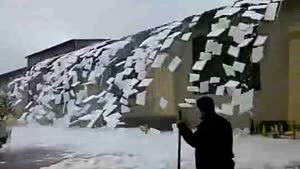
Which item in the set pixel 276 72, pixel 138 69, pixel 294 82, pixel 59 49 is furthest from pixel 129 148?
pixel 294 82

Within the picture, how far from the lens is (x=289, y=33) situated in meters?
5.88

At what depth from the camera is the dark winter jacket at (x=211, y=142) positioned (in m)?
2.97

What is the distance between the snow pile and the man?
2744 millimetres

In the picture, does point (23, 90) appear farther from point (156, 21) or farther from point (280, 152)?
point (280, 152)

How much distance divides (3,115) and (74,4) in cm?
122

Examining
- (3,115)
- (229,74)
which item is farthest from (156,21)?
(3,115)

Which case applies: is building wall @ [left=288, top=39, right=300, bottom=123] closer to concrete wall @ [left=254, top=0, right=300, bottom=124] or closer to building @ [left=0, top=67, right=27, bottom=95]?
concrete wall @ [left=254, top=0, right=300, bottom=124]

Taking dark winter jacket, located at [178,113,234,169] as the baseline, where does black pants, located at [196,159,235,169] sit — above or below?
below

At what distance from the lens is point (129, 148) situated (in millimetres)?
5328

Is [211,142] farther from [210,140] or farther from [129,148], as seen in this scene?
[129,148]

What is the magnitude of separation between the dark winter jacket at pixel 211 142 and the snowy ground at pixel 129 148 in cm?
160

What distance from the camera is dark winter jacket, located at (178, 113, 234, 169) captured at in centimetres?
297

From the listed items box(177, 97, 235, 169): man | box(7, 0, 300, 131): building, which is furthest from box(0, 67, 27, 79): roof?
box(177, 97, 235, 169): man

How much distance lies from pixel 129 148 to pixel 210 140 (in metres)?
2.43
